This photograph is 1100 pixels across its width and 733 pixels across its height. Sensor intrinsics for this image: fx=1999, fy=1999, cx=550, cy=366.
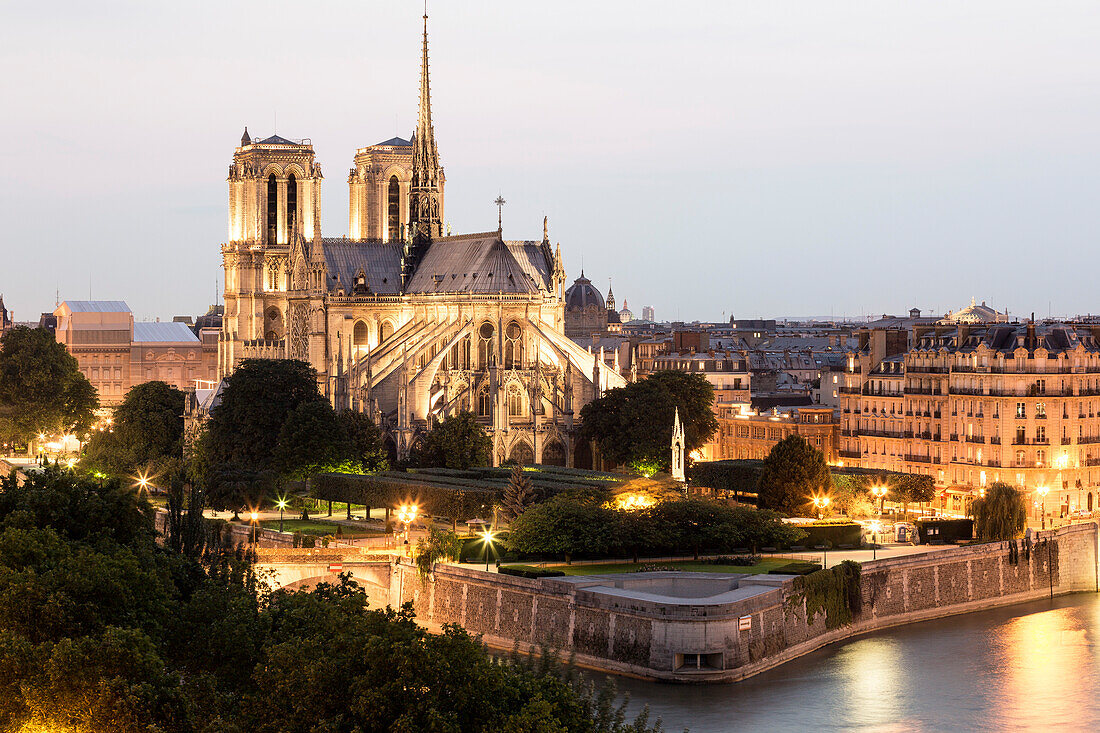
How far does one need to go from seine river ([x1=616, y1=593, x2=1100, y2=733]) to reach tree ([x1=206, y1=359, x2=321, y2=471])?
1628 inches

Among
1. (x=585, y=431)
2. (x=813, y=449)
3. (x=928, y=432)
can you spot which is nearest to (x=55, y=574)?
(x=813, y=449)

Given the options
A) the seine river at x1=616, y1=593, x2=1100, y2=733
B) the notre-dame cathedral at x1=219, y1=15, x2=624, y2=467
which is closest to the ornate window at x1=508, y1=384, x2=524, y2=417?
the notre-dame cathedral at x1=219, y1=15, x2=624, y2=467

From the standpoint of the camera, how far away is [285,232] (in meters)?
141

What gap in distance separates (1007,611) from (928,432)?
20.4m

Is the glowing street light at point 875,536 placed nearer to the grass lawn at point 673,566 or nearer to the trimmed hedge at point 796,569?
the grass lawn at point 673,566

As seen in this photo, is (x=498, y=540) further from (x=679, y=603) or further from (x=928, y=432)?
(x=928, y=432)

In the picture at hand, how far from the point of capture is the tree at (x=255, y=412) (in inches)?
4109

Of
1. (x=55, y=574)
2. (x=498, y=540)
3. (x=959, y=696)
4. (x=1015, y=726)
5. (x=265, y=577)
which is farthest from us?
(x=498, y=540)

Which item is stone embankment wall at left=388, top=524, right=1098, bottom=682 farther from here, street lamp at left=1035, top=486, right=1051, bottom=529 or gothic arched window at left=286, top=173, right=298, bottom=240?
gothic arched window at left=286, top=173, right=298, bottom=240

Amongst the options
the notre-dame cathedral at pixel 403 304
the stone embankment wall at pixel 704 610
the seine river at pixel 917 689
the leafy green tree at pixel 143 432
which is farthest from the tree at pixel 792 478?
the leafy green tree at pixel 143 432

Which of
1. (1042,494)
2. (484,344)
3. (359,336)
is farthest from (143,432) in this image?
(1042,494)

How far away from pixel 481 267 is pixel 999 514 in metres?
51.3

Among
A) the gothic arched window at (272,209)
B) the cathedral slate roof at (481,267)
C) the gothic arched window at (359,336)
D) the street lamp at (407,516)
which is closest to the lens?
the street lamp at (407,516)

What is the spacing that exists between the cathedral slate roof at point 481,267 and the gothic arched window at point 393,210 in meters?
11.9
